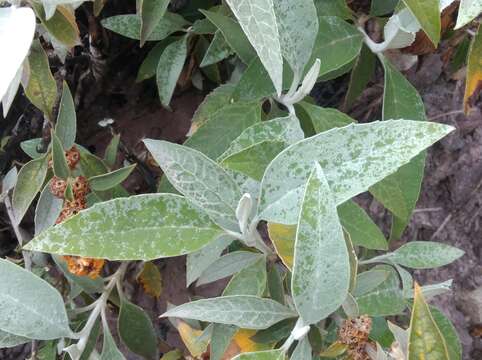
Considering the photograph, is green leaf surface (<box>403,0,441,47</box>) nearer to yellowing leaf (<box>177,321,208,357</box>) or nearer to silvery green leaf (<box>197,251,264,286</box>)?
silvery green leaf (<box>197,251,264,286</box>)

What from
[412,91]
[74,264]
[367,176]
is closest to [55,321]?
[74,264]

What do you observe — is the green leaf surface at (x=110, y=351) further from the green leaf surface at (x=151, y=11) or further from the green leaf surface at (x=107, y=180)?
the green leaf surface at (x=151, y=11)

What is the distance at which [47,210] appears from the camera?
92 cm

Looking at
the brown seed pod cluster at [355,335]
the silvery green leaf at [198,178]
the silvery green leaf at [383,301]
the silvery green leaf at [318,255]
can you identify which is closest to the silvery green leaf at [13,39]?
the silvery green leaf at [198,178]

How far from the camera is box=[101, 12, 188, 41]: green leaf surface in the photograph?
1091mm

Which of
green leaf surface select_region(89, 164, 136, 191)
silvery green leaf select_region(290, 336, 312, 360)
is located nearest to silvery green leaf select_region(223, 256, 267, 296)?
silvery green leaf select_region(290, 336, 312, 360)

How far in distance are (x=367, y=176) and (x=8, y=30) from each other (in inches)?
14.6

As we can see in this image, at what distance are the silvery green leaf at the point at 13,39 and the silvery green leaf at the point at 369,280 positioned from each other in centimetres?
53

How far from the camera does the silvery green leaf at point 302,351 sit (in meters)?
0.73

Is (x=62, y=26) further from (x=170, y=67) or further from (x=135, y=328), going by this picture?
(x=135, y=328)

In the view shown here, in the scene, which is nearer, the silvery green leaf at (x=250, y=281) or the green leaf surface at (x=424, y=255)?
the silvery green leaf at (x=250, y=281)

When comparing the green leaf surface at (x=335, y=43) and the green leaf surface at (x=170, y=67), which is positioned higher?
the green leaf surface at (x=335, y=43)

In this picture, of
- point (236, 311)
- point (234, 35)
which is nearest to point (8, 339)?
point (236, 311)

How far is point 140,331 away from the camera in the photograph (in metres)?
1.06
